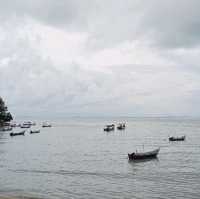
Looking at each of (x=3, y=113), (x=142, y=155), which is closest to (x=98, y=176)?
(x=142, y=155)

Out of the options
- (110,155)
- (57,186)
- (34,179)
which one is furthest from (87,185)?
(110,155)

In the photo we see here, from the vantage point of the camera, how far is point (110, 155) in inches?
3285

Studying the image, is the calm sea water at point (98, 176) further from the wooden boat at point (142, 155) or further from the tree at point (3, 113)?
the tree at point (3, 113)

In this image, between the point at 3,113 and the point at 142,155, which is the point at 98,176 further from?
the point at 3,113

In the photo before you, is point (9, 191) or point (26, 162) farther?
point (26, 162)

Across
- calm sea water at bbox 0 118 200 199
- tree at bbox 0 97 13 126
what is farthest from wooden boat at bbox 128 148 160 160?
tree at bbox 0 97 13 126

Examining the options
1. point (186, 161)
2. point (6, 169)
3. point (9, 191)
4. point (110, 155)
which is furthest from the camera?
point (110, 155)

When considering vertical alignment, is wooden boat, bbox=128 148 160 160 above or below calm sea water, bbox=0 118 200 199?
above

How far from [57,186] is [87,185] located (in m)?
3.97

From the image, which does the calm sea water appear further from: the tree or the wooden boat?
the tree

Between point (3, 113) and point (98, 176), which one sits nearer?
point (98, 176)

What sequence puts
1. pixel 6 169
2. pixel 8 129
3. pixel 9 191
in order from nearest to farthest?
pixel 9 191 < pixel 6 169 < pixel 8 129

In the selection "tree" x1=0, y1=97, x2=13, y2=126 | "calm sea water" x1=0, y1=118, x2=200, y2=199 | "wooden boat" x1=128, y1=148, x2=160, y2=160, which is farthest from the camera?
"tree" x1=0, y1=97, x2=13, y2=126

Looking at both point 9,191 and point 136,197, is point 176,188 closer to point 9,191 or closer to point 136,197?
point 136,197
